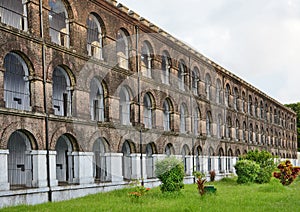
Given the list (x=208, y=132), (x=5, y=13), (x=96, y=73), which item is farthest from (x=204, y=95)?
(x=5, y=13)

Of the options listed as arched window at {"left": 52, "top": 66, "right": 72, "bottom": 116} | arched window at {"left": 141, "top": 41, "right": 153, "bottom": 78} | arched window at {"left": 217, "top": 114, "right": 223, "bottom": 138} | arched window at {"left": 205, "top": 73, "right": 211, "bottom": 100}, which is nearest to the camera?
arched window at {"left": 52, "top": 66, "right": 72, "bottom": 116}

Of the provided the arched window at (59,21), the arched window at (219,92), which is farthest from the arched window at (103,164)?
the arched window at (219,92)

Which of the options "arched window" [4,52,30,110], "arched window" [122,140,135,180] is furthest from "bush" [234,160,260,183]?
"arched window" [4,52,30,110]

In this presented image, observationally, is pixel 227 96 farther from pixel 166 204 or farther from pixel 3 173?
pixel 3 173

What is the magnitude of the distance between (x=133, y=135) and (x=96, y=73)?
15.2 ft

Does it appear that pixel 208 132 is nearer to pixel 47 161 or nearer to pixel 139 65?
pixel 139 65

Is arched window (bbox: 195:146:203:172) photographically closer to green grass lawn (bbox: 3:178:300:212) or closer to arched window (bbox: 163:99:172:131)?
arched window (bbox: 163:99:172:131)

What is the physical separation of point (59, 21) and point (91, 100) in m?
4.74

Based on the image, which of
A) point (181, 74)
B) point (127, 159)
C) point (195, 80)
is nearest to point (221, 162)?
point (195, 80)

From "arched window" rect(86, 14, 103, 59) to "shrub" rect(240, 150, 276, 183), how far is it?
15134mm

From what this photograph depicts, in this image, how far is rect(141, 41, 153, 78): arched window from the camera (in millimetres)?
25839

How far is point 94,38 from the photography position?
2230 cm

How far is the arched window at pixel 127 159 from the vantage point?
76.4 feet

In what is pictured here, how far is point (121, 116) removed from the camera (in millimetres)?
23578
